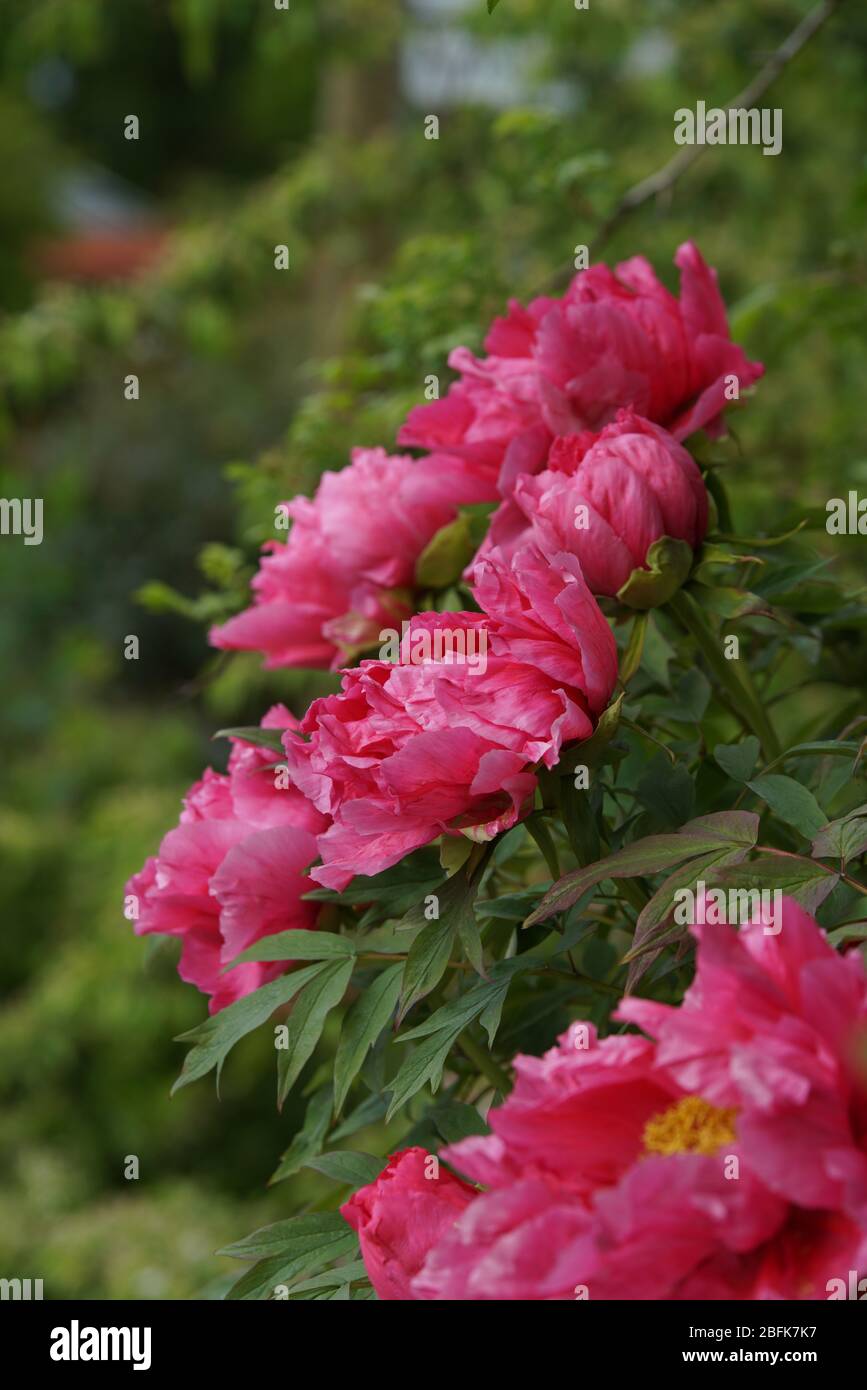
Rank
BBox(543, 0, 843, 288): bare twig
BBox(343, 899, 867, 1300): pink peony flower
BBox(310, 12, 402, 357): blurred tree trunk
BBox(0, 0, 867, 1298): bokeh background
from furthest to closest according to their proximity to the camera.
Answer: BBox(310, 12, 402, 357): blurred tree trunk
BBox(0, 0, 867, 1298): bokeh background
BBox(543, 0, 843, 288): bare twig
BBox(343, 899, 867, 1300): pink peony flower

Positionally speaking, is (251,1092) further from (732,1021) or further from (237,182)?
(237,182)

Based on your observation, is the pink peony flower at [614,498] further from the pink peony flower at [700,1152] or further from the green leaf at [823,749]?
the pink peony flower at [700,1152]

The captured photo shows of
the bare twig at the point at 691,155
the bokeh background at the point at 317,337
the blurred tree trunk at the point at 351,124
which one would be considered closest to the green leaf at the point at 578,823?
the bokeh background at the point at 317,337

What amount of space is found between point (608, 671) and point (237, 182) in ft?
37.3

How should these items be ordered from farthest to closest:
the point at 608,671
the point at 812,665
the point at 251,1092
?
1. the point at 251,1092
2. the point at 812,665
3. the point at 608,671

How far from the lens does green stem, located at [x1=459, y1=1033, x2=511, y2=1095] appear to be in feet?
1.70

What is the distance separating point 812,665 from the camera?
2.25 feet

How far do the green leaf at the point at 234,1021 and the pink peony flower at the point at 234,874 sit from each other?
0.02m

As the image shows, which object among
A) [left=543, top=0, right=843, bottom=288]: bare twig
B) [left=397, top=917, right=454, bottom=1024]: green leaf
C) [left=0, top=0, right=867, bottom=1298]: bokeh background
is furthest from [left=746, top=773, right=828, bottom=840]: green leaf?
[left=543, top=0, right=843, bottom=288]: bare twig

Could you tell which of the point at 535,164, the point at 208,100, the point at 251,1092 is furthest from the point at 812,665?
the point at 208,100

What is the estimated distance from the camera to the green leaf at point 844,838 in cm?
42

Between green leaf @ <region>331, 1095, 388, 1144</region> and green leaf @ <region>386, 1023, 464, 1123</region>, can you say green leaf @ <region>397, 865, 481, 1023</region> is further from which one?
green leaf @ <region>331, 1095, 388, 1144</region>

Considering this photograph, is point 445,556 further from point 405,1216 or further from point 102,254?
point 102,254

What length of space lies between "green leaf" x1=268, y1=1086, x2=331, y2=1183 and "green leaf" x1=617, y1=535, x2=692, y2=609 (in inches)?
8.7
